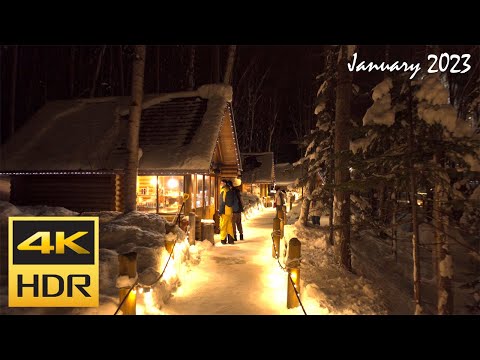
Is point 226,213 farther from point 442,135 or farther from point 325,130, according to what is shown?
point 442,135

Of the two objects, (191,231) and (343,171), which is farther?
(191,231)

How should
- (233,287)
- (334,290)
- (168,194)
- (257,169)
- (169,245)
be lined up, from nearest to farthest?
(334,290) → (233,287) → (169,245) → (168,194) → (257,169)

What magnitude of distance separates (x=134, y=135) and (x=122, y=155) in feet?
12.8

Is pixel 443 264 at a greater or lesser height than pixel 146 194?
lesser

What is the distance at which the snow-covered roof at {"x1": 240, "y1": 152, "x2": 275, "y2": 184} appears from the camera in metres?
36.4

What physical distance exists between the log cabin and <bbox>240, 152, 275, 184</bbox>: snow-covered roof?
61.1 ft

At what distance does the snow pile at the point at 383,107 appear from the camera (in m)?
5.54

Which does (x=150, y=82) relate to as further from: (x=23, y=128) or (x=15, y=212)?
(x=15, y=212)

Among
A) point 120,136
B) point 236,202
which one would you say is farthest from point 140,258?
point 120,136

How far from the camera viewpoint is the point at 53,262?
4.88m

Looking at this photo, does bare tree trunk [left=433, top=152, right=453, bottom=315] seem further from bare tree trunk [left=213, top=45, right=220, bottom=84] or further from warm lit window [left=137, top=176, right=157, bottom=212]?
bare tree trunk [left=213, top=45, right=220, bottom=84]

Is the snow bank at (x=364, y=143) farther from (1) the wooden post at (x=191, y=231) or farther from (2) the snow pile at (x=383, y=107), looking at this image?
(1) the wooden post at (x=191, y=231)

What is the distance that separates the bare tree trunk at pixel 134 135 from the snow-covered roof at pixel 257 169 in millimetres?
25759

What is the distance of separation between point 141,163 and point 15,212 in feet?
19.3
